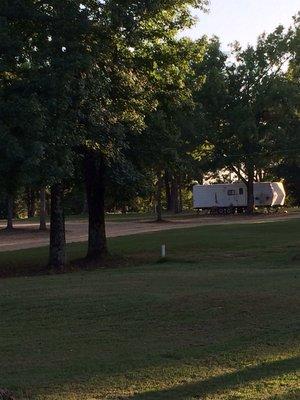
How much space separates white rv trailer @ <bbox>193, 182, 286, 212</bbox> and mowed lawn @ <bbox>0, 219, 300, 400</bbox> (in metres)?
53.0

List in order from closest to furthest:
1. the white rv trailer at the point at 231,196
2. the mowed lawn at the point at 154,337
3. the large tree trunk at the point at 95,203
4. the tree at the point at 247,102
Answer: the mowed lawn at the point at 154,337 < the large tree trunk at the point at 95,203 < the tree at the point at 247,102 < the white rv trailer at the point at 231,196

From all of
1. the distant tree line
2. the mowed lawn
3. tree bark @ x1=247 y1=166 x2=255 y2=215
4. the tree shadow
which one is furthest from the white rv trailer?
the tree shadow

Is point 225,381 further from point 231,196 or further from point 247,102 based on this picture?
point 231,196

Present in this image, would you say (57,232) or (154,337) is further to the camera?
(57,232)

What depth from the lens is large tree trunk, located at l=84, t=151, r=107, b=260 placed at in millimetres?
24844

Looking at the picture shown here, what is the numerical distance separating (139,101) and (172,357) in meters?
14.8

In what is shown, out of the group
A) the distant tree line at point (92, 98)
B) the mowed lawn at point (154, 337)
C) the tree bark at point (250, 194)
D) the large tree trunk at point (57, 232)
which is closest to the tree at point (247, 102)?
the tree bark at point (250, 194)

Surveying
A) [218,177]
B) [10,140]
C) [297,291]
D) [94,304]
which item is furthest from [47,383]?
[218,177]

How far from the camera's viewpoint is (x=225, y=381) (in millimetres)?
6707

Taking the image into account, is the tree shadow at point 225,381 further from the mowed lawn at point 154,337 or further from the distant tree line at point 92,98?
the distant tree line at point 92,98

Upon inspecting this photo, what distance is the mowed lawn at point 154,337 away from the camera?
6.54 meters

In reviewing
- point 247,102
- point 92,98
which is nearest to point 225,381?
point 92,98

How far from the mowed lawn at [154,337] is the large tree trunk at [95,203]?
7.95 m

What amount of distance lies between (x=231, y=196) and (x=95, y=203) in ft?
150
